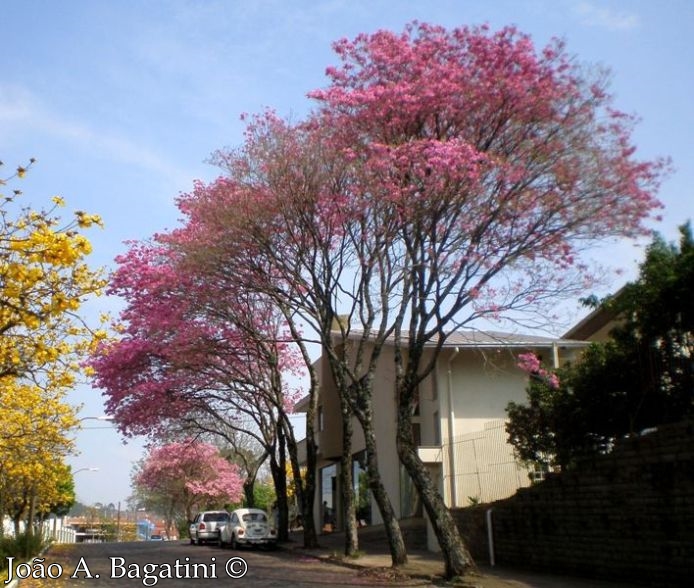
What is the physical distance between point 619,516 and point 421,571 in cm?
463

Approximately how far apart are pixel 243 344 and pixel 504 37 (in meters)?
14.3

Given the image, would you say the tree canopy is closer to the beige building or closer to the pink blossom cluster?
the pink blossom cluster

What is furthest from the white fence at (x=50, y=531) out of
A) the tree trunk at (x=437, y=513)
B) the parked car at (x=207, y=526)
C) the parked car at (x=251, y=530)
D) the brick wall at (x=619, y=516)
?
the brick wall at (x=619, y=516)

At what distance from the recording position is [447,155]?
14.5 m

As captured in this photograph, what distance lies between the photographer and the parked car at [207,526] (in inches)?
1342

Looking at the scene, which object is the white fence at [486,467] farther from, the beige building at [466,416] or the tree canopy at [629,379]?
the tree canopy at [629,379]

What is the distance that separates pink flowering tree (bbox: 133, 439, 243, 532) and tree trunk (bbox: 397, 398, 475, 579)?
1554 inches

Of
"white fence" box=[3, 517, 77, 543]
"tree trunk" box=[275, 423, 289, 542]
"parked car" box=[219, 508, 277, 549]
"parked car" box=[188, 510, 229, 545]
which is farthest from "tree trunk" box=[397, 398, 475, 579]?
"parked car" box=[188, 510, 229, 545]

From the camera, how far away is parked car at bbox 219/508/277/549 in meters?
28.9

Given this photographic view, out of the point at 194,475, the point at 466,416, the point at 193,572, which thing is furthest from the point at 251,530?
the point at 194,475

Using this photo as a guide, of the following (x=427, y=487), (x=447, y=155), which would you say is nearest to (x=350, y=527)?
(x=427, y=487)

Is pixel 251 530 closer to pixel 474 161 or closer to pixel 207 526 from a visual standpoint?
pixel 207 526

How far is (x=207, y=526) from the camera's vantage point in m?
34.3

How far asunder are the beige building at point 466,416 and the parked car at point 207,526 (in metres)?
7.56
